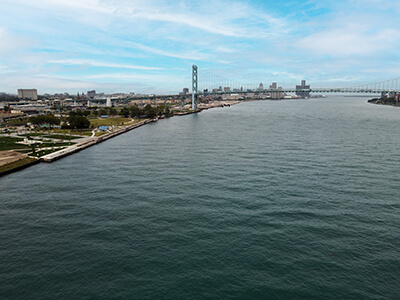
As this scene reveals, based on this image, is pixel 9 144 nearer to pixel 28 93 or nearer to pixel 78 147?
pixel 78 147

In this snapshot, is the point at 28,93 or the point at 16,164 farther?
the point at 28,93

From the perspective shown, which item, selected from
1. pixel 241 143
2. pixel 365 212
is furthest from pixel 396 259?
pixel 241 143

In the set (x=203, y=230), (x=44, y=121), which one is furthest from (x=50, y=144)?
(x=203, y=230)

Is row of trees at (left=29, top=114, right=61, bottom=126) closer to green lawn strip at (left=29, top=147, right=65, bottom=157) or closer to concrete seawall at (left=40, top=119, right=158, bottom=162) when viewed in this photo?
concrete seawall at (left=40, top=119, right=158, bottom=162)

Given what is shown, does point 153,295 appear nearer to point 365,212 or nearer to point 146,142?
point 365,212

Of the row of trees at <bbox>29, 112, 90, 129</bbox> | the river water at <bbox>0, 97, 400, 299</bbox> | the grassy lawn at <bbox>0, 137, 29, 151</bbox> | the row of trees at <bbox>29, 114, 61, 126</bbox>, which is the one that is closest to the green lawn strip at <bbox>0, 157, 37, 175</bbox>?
the river water at <bbox>0, 97, 400, 299</bbox>

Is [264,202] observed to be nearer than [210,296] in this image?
No
